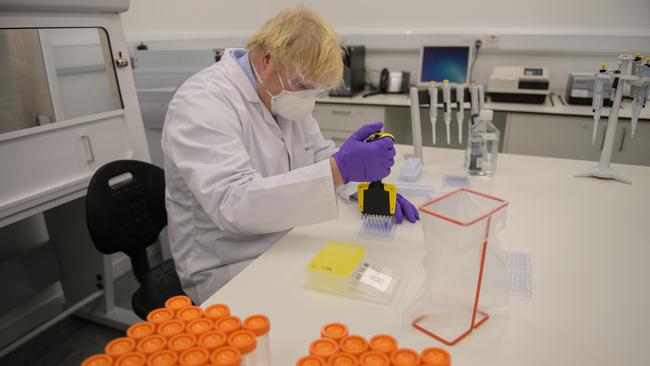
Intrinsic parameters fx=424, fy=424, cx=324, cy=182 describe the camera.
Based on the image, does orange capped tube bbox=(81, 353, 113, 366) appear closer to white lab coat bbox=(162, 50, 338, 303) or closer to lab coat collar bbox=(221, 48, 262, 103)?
white lab coat bbox=(162, 50, 338, 303)

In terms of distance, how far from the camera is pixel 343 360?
546 mm

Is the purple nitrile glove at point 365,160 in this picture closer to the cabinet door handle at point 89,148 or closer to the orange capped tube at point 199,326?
the orange capped tube at point 199,326

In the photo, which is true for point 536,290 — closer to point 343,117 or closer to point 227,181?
point 227,181

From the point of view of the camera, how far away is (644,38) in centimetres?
273

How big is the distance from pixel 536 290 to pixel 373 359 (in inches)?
20.1

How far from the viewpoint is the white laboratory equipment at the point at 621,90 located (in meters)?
1.38

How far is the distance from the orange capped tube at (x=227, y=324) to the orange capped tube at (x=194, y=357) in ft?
0.15

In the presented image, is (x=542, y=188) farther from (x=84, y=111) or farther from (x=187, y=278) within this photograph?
(x=84, y=111)

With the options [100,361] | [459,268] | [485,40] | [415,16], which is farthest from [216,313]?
[415,16]

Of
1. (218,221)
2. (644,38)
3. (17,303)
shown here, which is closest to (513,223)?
(218,221)

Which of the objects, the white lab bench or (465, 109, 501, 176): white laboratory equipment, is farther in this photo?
the white lab bench

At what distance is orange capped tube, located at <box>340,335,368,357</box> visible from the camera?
0.56m

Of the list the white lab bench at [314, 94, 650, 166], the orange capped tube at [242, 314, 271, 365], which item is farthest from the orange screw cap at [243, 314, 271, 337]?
the white lab bench at [314, 94, 650, 166]

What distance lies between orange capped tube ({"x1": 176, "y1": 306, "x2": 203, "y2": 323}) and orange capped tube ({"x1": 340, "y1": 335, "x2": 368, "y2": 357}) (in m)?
0.22
